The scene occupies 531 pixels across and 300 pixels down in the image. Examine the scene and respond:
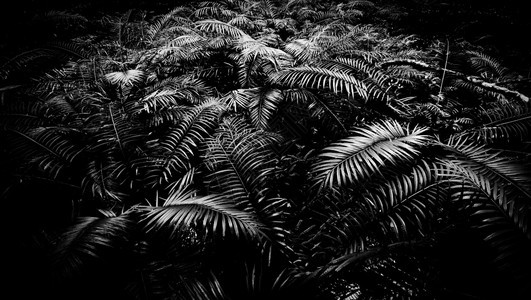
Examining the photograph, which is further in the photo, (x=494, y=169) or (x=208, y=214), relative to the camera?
(x=494, y=169)

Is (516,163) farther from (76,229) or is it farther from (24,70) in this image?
(24,70)

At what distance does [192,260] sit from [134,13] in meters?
4.63

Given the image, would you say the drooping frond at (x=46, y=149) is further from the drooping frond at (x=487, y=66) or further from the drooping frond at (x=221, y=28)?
the drooping frond at (x=487, y=66)

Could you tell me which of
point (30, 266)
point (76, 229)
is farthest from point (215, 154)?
point (30, 266)

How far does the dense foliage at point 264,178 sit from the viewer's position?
1033 millimetres

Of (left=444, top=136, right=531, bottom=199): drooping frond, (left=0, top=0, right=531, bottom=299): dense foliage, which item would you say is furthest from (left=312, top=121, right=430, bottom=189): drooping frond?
(left=444, top=136, right=531, bottom=199): drooping frond

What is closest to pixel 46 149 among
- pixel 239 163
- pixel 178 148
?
pixel 178 148

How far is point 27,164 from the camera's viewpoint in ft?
4.87

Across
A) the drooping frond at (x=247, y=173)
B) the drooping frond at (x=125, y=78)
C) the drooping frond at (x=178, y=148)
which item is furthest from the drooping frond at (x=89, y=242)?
the drooping frond at (x=125, y=78)

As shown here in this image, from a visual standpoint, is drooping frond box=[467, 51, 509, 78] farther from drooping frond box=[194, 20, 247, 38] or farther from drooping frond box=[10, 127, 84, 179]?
drooping frond box=[10, 127, 84, 179]

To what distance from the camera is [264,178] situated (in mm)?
1414

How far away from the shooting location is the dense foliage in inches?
40.7

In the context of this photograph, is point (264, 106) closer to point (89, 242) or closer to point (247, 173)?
point (247, 173)

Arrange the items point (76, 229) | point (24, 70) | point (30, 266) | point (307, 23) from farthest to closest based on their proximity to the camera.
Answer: point (307, 23), point (24, 70), point (76, 229), point (30, 266)
